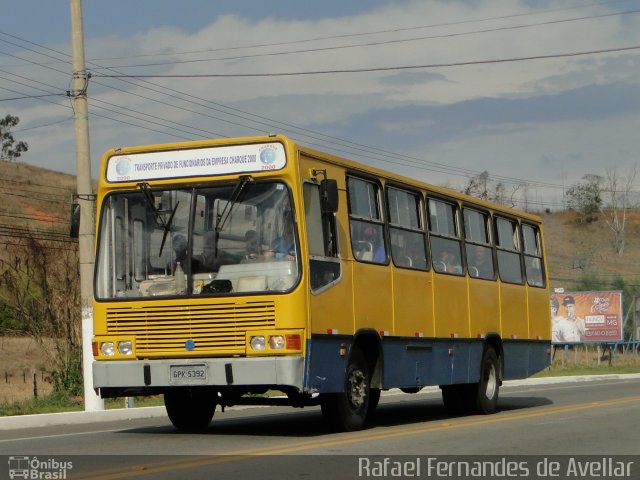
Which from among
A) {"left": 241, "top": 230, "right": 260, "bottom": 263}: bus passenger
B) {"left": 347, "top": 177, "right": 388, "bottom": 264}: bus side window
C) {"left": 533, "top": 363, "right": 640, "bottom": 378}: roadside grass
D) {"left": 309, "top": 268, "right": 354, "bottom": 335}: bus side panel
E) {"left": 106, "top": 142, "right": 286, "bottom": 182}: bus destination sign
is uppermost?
{"left": 106, "top": 142, "right": 286, "bottom": 182}: bus destination sign

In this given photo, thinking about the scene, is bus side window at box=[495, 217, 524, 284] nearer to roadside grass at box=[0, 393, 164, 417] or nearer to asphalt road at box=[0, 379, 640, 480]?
asphalt road at box=[0, 379, 640, 480]

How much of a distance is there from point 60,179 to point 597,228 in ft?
191

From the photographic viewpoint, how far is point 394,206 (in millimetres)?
15461

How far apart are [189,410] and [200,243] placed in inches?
108

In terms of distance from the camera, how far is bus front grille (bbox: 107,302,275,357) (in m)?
12.8

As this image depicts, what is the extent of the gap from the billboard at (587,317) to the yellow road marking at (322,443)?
1625 inches

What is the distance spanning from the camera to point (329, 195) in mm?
13203

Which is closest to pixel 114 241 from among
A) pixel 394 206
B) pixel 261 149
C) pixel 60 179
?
pixel 261 149

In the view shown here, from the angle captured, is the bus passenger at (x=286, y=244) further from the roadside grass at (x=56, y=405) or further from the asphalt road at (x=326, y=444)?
the roadside grass at (x=56, y=405)

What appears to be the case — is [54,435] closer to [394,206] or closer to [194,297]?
[194,297]

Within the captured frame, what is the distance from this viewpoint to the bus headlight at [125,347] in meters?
→ 13.4

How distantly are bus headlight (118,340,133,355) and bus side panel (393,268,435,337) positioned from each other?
3473mm

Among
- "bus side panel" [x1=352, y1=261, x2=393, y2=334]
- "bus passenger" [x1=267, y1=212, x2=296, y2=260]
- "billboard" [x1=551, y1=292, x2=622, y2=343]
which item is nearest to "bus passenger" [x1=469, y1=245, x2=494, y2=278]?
"bus side panel" [x1=352, y1=261, x2=393, y2=334]

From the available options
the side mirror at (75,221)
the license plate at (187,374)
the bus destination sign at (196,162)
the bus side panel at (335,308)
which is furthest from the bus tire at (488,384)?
the side mirror at (75,221)
